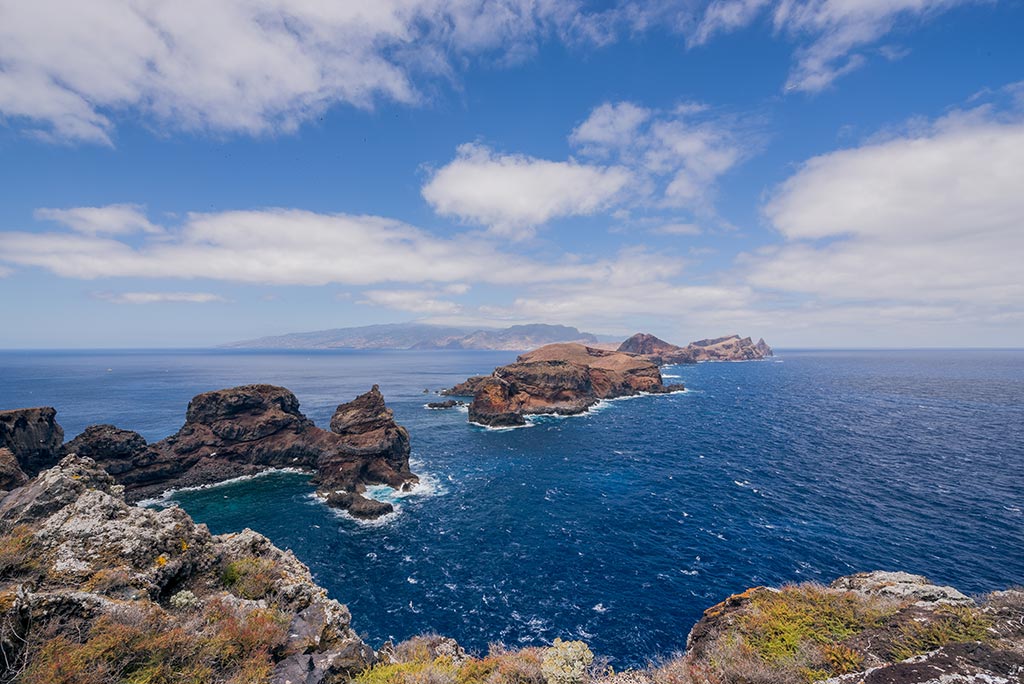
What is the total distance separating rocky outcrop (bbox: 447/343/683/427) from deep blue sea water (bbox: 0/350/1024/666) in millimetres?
10933

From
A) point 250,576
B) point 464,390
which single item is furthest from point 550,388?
point 250,576

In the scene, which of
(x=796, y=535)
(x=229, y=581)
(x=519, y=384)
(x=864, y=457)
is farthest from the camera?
(x=519, y=384)

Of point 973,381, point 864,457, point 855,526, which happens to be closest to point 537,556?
point 855,526

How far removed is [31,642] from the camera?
750cm

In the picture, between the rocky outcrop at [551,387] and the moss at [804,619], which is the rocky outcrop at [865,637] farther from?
the rocky outcrop at [551,387]

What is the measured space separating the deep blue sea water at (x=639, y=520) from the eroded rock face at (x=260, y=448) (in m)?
3.91

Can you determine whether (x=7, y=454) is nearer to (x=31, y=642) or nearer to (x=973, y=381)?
(x=31, y=642)

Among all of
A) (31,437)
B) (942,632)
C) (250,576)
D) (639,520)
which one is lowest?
(639,520)

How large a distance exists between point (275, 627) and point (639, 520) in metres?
34.6

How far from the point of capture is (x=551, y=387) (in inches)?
4003

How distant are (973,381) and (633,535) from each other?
18728 centimetres

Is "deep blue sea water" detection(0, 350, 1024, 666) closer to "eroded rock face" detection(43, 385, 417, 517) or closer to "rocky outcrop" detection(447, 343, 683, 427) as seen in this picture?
"eroded rock face" detection(43, 385, 417, 517)

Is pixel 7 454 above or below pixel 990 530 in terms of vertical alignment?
above

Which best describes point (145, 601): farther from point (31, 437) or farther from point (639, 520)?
point (31, 437)
